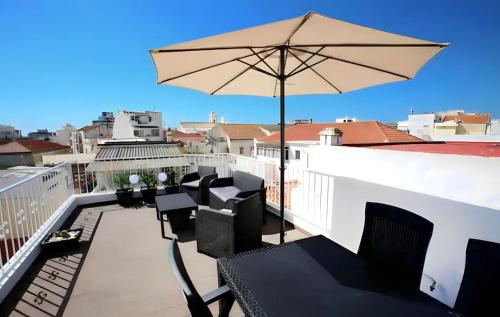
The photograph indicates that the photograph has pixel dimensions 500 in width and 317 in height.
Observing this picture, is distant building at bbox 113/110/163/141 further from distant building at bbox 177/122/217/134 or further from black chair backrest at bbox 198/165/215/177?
black chair backrest at bbox 198/165/215/177

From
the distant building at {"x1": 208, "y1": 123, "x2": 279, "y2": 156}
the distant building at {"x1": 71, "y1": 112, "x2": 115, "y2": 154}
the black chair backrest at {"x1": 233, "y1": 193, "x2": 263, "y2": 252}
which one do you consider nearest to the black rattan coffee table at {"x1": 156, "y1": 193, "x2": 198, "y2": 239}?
the black chair backrest at {"x1": 233, "y1": 193, "x2": 263, "y2": 252}

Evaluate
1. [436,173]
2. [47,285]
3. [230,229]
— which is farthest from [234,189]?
[436,173]

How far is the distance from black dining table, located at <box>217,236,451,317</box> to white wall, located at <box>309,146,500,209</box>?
1.13 meters

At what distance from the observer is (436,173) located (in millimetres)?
2205

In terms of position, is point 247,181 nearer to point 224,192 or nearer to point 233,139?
point 224,192

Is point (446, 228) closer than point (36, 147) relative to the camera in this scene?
Yes

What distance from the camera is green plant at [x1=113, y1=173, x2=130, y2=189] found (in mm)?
5109

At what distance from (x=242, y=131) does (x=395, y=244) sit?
31.2 m

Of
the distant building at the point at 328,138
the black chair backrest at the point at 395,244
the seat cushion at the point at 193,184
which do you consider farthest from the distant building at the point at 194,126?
the black chair backrest at the point at 395,244

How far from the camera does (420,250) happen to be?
138cm

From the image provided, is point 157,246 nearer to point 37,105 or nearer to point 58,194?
point 58,194

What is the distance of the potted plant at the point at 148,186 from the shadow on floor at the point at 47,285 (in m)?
1.66

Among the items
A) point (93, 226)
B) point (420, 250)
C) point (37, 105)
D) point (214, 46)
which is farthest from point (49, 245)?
point (37, 105)

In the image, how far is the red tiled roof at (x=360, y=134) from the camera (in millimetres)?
13359
